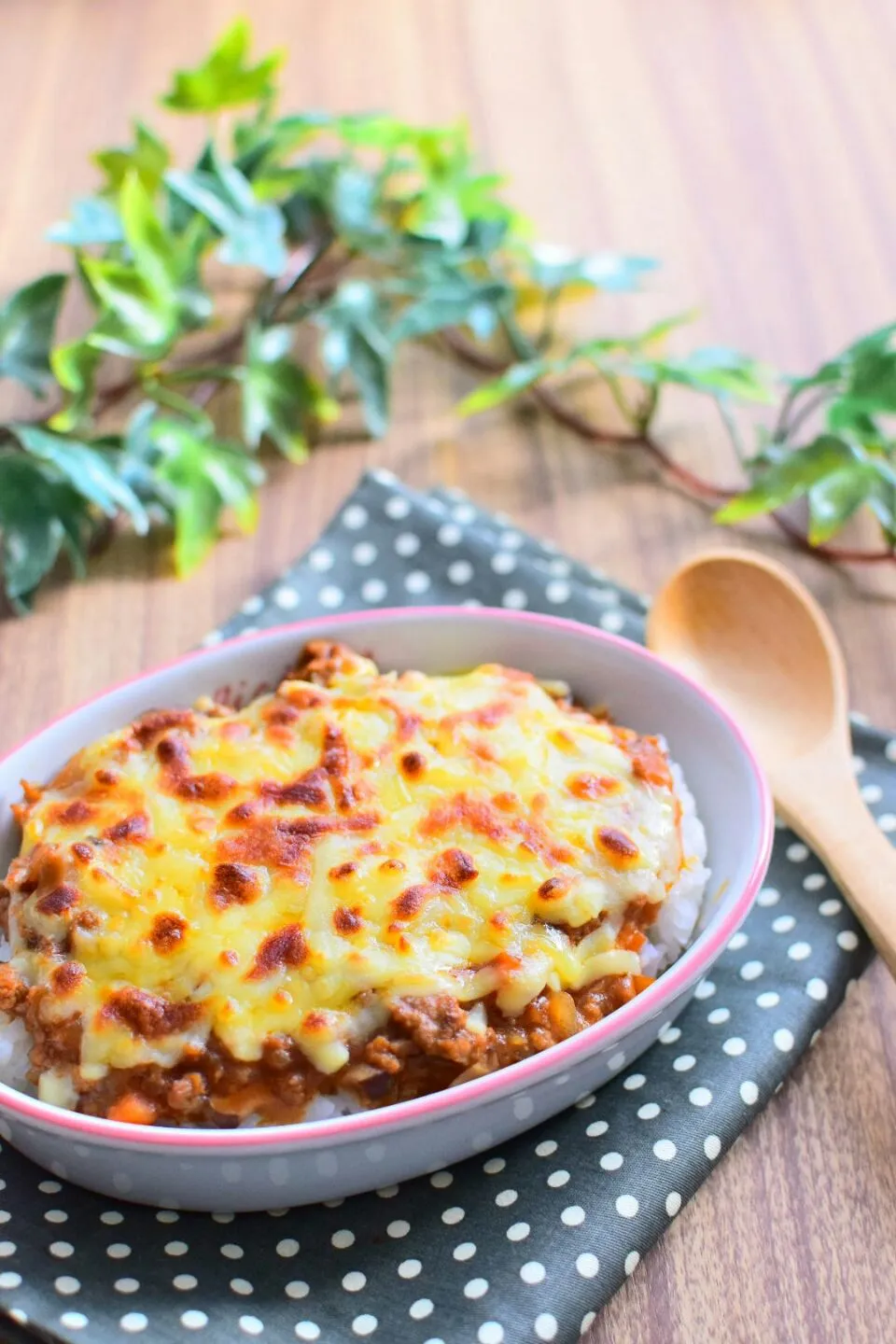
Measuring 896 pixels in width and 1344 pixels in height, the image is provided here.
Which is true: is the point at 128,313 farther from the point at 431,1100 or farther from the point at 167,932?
the point at 431,1100

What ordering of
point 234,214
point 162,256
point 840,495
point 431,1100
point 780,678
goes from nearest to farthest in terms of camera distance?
1. point 431,1100
2. point 780,678
3. point 840,495
4. point 162,256
5. point 234,214

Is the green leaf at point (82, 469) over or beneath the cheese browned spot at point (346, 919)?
over

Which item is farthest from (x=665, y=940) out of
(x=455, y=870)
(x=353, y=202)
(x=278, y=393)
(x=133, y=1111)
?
(x=353, y=202)

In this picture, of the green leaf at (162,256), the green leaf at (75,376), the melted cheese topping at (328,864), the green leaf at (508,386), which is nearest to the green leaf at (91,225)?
the green leaf at (162,256)

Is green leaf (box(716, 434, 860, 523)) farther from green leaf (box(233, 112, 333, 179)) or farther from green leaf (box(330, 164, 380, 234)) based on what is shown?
green leaf (box(233, 112, 333, 179))

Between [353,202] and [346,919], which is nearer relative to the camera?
[346,919]

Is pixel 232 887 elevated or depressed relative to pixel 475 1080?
elevated

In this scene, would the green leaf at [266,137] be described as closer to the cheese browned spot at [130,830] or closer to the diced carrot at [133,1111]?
the cheese browned spot at [130,830]
